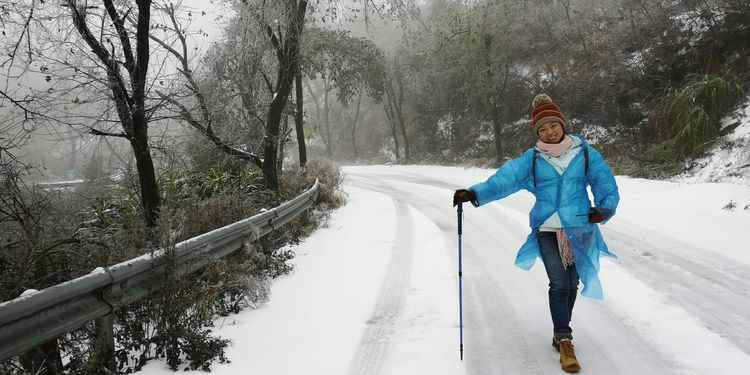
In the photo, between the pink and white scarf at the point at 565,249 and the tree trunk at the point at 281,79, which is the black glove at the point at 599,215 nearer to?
the pink and white scarf at the point at 565,249

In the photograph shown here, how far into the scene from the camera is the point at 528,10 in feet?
83.1

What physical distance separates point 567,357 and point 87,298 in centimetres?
314

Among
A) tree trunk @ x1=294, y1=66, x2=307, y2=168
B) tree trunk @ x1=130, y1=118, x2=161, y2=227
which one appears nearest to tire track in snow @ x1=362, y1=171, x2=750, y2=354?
tree trunk @ x1=130, y1=118, x2=161, y2=227

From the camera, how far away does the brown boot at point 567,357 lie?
3.22 m

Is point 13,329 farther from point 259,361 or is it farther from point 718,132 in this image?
point 718,132

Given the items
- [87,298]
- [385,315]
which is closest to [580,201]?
[385,315]

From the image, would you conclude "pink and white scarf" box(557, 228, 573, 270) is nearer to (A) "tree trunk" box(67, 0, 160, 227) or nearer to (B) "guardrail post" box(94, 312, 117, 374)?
(B) "guardrail post" box(94, 312, 117, 374)

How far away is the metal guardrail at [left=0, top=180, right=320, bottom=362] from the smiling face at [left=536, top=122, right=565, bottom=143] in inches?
120

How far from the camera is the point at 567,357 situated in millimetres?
3275

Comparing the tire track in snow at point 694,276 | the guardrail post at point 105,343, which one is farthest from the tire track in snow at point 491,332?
the guardrail post at point 105,343

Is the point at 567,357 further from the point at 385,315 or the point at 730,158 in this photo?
the point at 730,158

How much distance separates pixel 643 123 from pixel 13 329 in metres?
17.4

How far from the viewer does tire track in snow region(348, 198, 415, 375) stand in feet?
11.5

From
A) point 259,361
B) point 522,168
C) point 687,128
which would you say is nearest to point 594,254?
point 522,168
